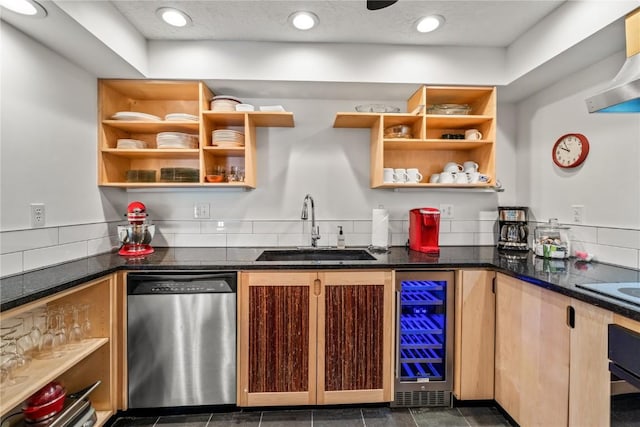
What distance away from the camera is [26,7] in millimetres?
1395

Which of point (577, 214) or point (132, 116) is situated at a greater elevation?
point (132, 116)

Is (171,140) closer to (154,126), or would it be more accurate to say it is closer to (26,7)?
(154,126)

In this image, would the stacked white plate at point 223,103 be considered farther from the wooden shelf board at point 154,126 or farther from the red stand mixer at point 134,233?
the red stand mixer at point 134,233

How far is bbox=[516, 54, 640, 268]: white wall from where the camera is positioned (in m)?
1.73

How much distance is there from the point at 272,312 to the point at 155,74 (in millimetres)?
1717

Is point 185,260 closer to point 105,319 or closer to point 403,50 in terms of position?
point 105,319

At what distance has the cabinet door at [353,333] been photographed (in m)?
1.83

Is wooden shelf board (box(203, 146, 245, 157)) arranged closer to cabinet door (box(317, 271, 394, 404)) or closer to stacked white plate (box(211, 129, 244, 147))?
stacked white plate (box(211, 129, 244, 147))

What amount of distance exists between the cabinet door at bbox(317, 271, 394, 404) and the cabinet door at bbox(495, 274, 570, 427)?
0.62m

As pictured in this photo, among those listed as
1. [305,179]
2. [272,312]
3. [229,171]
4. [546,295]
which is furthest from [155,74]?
[546,295]

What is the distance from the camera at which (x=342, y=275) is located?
1.83m

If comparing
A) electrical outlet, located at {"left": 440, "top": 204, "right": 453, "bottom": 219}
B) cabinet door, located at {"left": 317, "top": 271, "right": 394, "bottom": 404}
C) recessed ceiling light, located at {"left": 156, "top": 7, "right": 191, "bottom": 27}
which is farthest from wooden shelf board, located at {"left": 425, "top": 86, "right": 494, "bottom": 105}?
recessed ceiling light, located at {"left": 156, "top": 7, "right": 191, "bottom": 27}

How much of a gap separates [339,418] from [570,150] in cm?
221

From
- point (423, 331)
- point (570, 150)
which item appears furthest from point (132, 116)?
point (570, 150)
